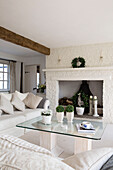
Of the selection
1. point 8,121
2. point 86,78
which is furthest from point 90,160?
point 86,78

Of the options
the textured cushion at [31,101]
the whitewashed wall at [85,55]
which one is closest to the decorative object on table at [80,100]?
the whitewashed wall at [85,55]

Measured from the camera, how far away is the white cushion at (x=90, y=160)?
56 cm

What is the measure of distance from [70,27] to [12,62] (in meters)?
4.20

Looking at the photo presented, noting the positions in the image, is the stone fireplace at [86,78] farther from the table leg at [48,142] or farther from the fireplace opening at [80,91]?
the table leg at [48,142]

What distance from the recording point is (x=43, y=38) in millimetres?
4449

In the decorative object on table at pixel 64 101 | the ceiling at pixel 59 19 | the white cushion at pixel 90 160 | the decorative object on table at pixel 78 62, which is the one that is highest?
the ceiling at pixel 59 19

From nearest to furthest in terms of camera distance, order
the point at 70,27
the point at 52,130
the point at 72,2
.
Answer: the point at 52,130 → the point at 72,2 → the point at 70,27

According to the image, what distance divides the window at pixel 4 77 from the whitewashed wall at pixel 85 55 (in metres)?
2.27

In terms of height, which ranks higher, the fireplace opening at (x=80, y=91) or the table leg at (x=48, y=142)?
the fireplace opening at (x=80, y=91)

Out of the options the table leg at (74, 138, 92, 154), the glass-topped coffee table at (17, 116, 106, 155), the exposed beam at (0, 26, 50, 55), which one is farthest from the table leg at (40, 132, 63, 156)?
the exposed beam at (0, 26, 50, 55)

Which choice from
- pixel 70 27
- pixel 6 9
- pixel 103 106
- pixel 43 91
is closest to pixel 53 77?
pixel 43 91

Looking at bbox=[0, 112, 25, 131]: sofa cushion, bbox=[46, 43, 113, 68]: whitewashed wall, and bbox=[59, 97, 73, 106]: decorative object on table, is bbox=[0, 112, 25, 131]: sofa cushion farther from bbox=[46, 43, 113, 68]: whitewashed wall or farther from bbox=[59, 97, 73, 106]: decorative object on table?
bbox=[46, 43, 113, 68]: whitewashed wall

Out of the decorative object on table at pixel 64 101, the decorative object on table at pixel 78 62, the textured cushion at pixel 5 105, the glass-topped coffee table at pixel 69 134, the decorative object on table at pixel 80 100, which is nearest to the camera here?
the glass-topped coffee table at pixel 69 134

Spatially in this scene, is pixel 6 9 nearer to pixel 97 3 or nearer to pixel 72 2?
pixel 72 2
